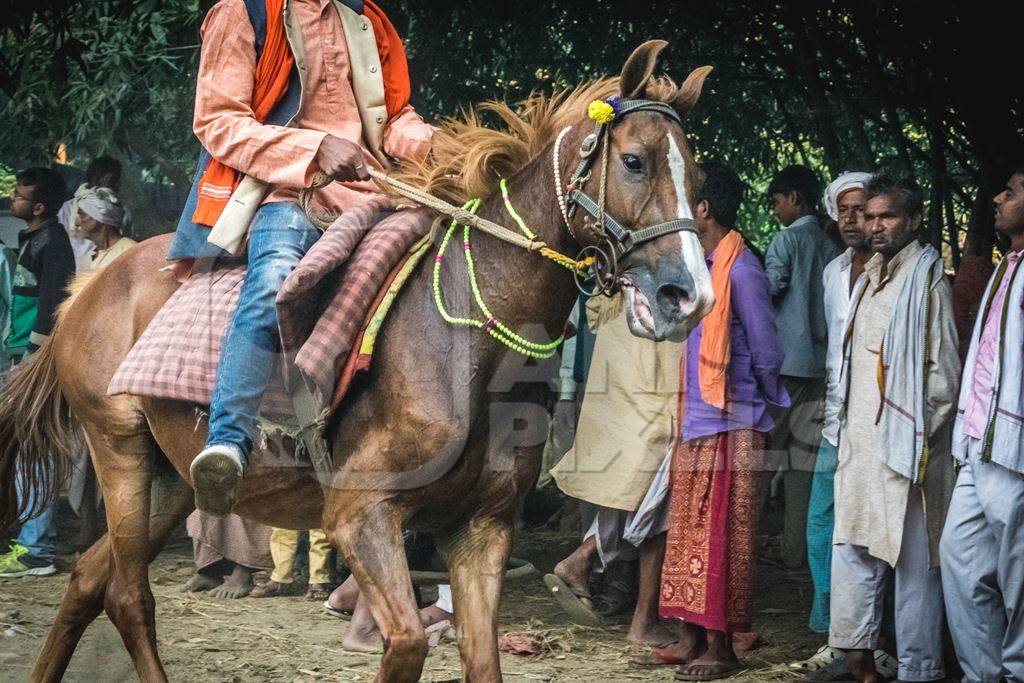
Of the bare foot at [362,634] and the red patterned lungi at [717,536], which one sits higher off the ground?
the red patterned lungi at [717,536]

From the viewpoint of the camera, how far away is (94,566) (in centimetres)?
533

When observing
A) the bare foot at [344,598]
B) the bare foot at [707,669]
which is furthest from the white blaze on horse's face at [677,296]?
the bare foot at [344,598]

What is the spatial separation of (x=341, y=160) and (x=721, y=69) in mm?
6025

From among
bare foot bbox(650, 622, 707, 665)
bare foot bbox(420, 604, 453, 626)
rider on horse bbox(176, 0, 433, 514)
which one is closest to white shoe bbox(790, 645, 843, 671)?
bare foot bbox(650, 622, 707, 665)

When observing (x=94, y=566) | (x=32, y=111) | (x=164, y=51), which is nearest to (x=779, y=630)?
(x=94, y=566)

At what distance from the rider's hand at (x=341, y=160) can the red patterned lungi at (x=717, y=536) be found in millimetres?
2514

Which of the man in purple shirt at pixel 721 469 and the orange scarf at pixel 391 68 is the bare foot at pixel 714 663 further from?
the orange scarf at pixel 391 68

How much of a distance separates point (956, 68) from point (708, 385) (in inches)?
109

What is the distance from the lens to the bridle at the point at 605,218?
3752 mm

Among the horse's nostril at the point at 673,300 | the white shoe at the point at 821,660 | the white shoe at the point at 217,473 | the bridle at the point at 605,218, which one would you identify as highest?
the bridle at the point at 605,218

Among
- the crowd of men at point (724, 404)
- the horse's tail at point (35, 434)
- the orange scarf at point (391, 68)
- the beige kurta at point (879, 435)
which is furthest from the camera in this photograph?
the horse's tail at point (35, 434)

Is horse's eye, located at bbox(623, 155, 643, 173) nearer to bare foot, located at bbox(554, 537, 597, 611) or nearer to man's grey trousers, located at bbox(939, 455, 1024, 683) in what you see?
man's grey trousers, located at bbox(939, 455, 1024, 683)

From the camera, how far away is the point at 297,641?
671 cm

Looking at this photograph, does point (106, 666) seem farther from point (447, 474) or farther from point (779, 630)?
point (779, 630)
